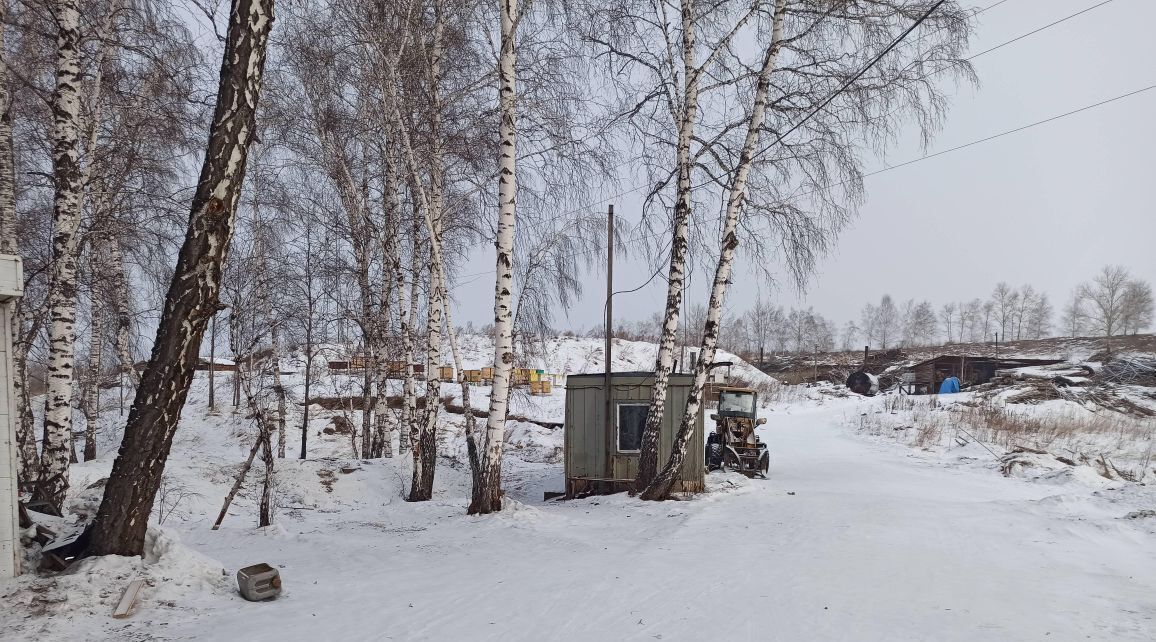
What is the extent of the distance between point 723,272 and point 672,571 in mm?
4800

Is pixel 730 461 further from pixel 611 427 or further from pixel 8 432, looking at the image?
pixel 8 432

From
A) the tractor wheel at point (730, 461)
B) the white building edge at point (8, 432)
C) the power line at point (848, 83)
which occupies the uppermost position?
the power line at point (848, 83)

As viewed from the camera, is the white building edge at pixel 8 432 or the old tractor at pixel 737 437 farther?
the old tractor at pixel 737 437

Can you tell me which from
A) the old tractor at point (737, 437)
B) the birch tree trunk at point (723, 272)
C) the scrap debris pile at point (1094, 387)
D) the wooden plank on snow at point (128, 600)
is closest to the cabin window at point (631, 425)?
the birch tree trunk at point (723, 272)

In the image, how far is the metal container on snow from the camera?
430 cm

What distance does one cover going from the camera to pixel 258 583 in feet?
14.2

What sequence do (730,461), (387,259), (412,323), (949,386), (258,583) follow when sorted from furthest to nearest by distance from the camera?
(949,386) → (412,323) → (730,461) → (387,259) → (258,583)

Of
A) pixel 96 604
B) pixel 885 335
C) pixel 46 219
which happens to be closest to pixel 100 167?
pixel 46 219

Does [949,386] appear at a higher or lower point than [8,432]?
lower

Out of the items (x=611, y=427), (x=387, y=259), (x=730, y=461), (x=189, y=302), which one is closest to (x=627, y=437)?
(x=611, y=427)

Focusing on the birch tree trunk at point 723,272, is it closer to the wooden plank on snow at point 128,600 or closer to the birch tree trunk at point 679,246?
the birch tree trunk at point 679,246

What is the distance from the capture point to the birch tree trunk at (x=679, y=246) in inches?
351

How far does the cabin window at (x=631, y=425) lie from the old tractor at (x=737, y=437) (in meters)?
2.42

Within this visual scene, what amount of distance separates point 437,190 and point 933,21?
24.0 feet
